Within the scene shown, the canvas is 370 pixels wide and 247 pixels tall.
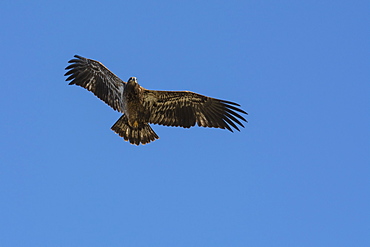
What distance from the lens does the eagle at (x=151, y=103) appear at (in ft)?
40.0

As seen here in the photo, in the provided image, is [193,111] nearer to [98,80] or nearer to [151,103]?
[151,103]

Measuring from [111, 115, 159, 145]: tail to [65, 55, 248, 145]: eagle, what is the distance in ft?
0.94

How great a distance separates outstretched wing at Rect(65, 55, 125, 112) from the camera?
12.5 m

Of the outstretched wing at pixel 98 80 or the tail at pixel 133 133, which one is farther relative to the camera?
the tail at pixel 133 133

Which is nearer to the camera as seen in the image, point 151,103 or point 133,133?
point 151,103

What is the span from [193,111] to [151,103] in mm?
1071

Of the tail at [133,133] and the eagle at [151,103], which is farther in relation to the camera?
the tail at [133,133]

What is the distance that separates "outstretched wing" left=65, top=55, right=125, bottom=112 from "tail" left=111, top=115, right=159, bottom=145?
2.62 feet

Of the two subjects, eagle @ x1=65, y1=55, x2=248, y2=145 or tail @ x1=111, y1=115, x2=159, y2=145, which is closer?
eagle @ x1=65, y1=55, x2=248, y2=145

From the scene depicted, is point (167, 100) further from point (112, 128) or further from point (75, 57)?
point (75, 57)

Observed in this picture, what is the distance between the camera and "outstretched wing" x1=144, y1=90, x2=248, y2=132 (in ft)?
40.7

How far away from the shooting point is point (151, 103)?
1238 centimetres

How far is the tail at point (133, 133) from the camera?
13.3 metres

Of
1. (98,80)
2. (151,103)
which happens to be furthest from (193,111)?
(98,80)
